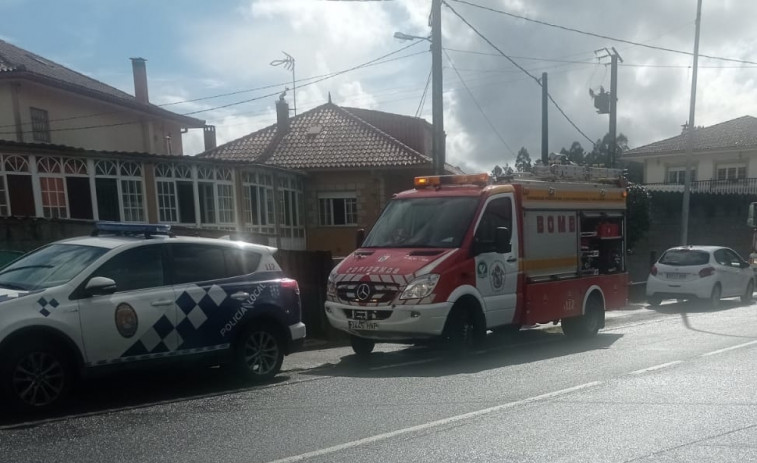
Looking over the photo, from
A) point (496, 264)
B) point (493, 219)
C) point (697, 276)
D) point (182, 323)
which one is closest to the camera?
point (182, 323)

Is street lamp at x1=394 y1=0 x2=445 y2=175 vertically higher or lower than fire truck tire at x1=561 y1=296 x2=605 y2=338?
higher

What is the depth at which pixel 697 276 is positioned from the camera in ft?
58.1

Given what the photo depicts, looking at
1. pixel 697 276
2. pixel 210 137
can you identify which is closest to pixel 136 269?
pixel 697 276

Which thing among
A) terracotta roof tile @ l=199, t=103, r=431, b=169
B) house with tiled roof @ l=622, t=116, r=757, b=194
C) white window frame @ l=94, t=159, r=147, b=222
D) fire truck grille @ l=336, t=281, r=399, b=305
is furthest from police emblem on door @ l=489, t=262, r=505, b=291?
house with tiled roof @ l=622, t=116, r=757, b=194

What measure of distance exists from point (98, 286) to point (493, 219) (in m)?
5.77

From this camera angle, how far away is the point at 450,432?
6.19 meters

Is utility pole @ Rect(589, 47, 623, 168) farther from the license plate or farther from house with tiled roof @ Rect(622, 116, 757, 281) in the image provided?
the license plate

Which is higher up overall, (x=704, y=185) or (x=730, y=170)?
(x=730, y=170)

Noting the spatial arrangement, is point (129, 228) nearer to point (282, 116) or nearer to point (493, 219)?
point (493, 219)

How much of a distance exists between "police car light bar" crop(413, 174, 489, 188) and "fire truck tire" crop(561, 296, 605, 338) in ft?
10.5

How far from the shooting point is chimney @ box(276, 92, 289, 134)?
30.4 metres

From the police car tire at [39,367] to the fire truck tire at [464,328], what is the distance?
188 inches

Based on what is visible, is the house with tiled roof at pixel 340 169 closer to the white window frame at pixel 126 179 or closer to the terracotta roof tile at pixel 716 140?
the white window frame at pixel 126 179

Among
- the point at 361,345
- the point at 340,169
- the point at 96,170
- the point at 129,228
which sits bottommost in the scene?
the point at 361,345
